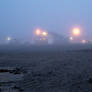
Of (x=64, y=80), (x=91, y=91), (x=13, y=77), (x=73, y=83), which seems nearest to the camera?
(x=91, y=91)

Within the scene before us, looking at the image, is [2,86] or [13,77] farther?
[13,77]

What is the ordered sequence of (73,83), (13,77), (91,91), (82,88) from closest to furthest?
1. (91,91)
2. (82,88)
3. (73,83)
4. (13,77)

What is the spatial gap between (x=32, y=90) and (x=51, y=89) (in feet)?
3.49

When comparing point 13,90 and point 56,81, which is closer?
point 13,90

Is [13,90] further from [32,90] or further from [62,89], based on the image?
[62,89]

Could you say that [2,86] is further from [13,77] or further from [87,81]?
[87,81]

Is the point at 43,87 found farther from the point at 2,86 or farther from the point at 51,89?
the point at 2,86

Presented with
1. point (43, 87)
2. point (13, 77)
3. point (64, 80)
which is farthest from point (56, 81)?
point (13, 77)

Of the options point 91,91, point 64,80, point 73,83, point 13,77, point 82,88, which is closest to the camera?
point 91,91

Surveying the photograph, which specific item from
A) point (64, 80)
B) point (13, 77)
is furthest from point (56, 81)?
point (13, 77)

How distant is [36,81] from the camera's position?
1545cm

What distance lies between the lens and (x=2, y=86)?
533 inches

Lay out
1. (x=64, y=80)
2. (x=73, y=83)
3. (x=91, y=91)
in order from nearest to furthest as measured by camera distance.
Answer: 1. (x=91, y=91)
2. (x=73, y=83)
3. (x=64, y=80)

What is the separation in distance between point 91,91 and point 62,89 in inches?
64.1
